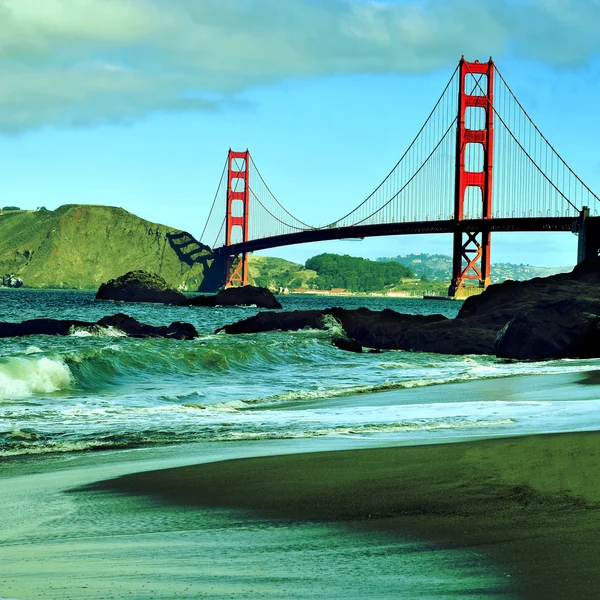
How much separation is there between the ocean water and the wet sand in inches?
51.3

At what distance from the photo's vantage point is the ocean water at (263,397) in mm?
8258

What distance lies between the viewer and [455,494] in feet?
16.2

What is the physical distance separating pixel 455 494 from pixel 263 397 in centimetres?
775

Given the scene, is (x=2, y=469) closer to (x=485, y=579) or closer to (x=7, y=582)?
(x=7, y=582)

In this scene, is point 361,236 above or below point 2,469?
above

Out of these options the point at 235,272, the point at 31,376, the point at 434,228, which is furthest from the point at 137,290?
the point at 31,376

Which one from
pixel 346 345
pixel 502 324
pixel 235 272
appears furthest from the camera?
pixel 235 272

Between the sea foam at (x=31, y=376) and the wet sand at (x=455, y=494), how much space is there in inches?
268

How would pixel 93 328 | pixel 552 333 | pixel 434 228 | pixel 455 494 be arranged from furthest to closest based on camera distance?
1. pixel 434 228
2. pixel 93 328
3. pixel 552 333
4. pixel 455 494

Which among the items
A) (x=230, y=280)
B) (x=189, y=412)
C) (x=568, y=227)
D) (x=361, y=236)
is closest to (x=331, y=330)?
(x=189, y=412)

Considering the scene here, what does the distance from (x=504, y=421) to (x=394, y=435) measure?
1.20 m

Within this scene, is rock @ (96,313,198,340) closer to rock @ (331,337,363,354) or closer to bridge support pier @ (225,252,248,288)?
rock @ (331,337,363,354)

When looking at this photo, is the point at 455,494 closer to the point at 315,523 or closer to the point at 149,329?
the point at 315,523

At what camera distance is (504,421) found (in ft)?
27.7
